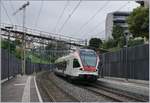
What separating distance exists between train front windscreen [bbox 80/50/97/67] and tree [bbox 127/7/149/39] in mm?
23875

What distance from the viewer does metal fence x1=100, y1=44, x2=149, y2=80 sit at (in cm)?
3278

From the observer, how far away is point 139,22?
60.7 m

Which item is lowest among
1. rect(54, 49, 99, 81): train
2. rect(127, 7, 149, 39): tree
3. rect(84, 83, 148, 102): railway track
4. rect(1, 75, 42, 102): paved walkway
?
rect(84, 83, 148, 102): railway track

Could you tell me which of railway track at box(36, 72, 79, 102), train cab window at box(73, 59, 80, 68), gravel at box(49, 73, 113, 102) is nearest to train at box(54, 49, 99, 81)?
train cab window at box(73, 59, 80, 68)

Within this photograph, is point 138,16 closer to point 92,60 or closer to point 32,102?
point 92,60

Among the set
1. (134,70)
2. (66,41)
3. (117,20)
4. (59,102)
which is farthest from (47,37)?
(117,20)

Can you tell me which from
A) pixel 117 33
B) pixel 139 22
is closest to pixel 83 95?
pixel 139 22

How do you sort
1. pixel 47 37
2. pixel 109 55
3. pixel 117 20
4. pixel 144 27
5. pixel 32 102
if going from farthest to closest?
pixel 117 20 < pixel 47 37 < pixel 144 27 < pixel 109 55 < pixel 32 102

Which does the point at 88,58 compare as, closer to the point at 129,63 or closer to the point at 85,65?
the point at 85,65

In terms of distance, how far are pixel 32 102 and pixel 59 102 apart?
50.5 inches

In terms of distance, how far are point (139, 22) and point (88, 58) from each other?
90.9 feet

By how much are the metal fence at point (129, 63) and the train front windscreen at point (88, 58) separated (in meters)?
3.48

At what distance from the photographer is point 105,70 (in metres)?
48.4

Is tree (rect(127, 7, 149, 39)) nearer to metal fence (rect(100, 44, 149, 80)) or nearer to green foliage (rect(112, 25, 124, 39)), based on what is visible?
metal fence (rect(100, 44, 149, 80))
